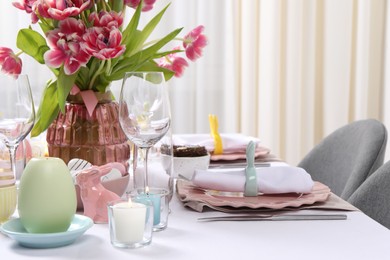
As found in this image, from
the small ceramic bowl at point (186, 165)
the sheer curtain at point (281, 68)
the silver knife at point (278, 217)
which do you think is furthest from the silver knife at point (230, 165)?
the sheer curtain at point (281, 68)

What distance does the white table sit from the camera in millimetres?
952

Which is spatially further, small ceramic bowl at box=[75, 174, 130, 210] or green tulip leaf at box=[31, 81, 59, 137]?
green tulip leaf at box=[31, 81, 59, 137]

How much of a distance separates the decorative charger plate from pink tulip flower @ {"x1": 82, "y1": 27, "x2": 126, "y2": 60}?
29 cm

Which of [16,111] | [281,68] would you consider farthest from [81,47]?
[281,68]

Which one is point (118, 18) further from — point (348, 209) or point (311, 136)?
point (311, 136)

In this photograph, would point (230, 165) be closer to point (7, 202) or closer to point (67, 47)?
point (67, 47)

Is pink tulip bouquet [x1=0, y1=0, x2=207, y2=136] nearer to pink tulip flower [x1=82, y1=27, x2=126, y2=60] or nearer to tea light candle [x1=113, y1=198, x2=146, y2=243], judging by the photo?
pink tulip flower [x1=82, y1=27, x2=126, y2=60]

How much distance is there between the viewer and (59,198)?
3.35 ft

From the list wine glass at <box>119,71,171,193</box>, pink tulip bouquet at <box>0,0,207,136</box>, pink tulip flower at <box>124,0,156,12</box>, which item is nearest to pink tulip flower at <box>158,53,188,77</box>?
pink tulip bouquet at <box>0,0,207,136</box>

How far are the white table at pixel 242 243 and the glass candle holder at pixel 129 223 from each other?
13mm

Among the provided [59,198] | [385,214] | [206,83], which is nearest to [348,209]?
[385,214]

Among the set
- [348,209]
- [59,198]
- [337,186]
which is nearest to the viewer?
[59,198]

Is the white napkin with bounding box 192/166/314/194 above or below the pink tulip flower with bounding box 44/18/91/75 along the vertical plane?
below

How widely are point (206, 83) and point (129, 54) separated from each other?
1820mm
